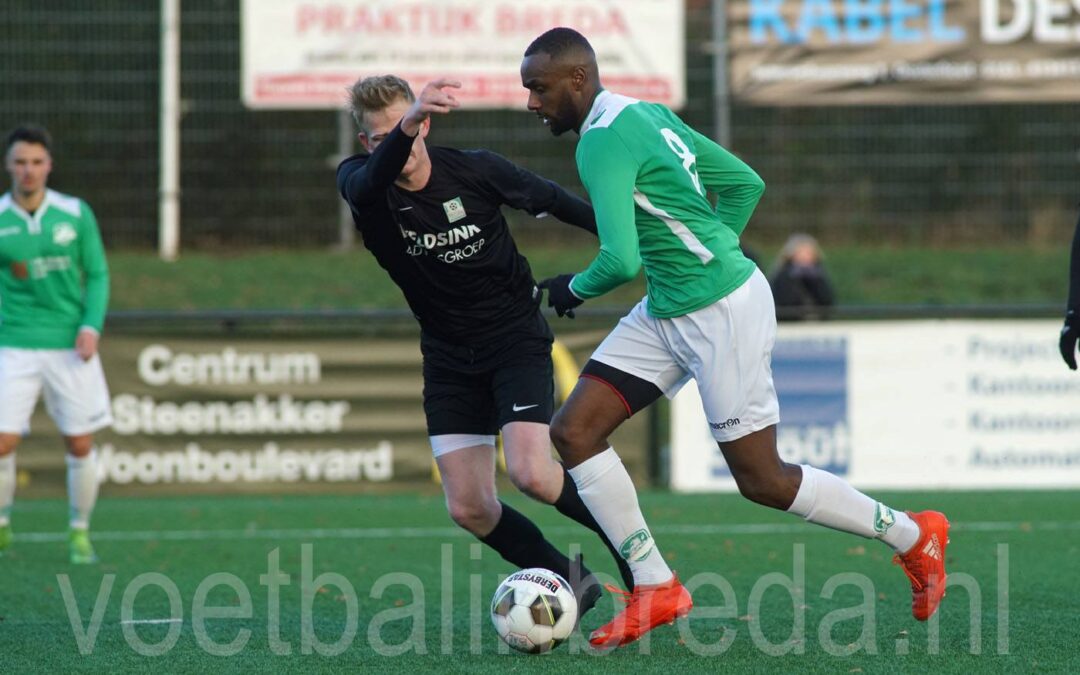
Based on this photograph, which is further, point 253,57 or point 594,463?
point 253,57

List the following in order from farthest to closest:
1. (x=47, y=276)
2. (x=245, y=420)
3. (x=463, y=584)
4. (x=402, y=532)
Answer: (x=245, y=420), (x=402, y=532), (x=47, y=276), (x=463, y=584)

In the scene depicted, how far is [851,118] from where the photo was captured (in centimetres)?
1639

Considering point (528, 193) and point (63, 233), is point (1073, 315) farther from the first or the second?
point (63, 233)

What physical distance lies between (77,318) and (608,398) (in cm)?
446

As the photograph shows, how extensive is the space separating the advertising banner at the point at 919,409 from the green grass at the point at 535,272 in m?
3.68

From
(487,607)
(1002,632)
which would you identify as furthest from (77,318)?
(1002,632)

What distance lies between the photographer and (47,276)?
895 centimetres

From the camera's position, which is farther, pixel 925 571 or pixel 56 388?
pixel 56 388

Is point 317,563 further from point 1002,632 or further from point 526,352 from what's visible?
point 1002,632

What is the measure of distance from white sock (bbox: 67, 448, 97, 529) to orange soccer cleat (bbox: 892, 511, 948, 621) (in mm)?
4999

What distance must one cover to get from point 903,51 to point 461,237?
11.2 metres

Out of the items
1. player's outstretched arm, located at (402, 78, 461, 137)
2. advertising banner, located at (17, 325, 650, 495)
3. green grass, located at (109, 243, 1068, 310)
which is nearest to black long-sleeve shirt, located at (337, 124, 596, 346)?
player's outstretched arm, located at (402, 78, 461, 137)

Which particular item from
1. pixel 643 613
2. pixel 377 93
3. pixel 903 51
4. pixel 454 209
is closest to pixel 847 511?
pixel 643 613

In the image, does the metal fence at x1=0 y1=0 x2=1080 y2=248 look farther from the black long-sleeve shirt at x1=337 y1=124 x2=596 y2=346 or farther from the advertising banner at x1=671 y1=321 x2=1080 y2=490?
the black long-sleeve shirt at x1=337 y1=124 x2=596 y2=346
